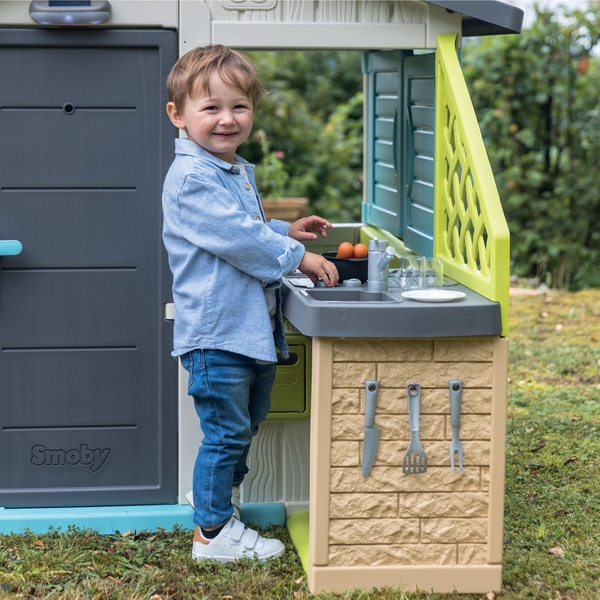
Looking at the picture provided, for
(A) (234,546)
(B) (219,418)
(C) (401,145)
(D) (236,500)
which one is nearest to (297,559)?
(A) (234,546)

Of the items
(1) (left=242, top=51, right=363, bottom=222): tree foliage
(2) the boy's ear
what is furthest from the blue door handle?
(1) (left=242, top=51, right=363, bottom=222): tree foliage

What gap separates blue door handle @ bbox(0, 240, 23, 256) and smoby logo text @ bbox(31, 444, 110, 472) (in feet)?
2.32

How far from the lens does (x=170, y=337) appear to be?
12.4 feet

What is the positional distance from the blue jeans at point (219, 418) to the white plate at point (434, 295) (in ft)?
1.76

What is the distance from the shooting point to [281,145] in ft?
35.7

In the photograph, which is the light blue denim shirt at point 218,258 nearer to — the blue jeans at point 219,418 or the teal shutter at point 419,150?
the blue jeans at point 219,418

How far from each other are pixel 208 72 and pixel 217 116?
0.14 metres

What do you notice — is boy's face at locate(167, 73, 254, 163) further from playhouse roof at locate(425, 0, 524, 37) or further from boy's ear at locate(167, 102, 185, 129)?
playhouse roof at locate(425, 0, 524, 37)

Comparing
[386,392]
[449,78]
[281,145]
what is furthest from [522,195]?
[386,392]

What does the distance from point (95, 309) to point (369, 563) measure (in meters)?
1.32

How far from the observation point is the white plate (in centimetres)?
316

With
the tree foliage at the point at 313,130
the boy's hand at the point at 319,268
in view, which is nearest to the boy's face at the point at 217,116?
the boy's hand at the point at 319,268

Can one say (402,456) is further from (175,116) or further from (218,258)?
(175,116)

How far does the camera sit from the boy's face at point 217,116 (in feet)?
10.9
